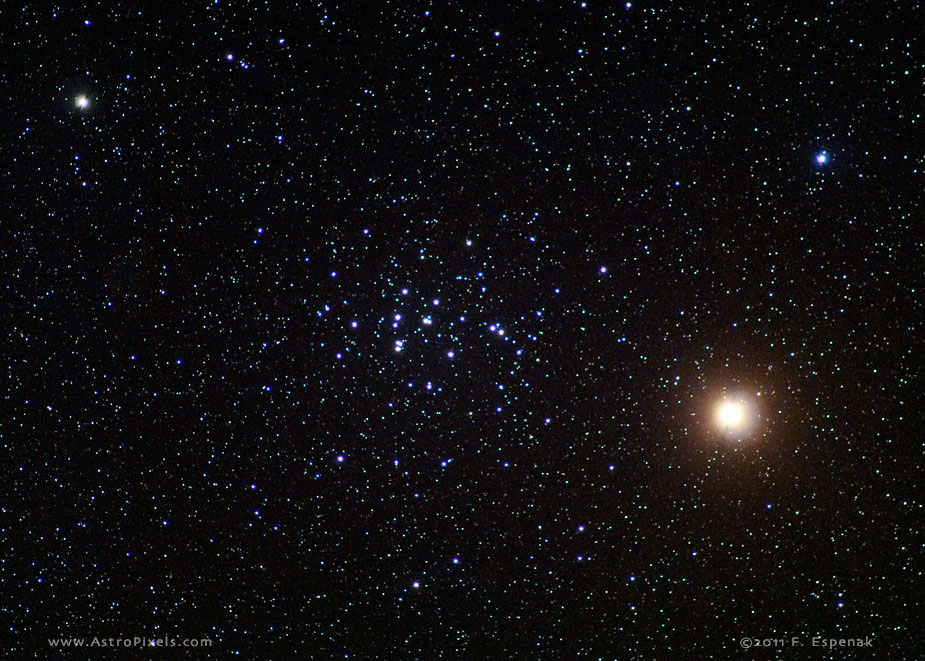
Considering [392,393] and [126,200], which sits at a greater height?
[126,200]

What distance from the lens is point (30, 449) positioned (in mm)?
385

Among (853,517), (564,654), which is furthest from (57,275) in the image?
(853,517)

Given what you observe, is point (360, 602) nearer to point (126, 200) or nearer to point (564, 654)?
point (564, 654)

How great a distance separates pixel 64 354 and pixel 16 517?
0.12m

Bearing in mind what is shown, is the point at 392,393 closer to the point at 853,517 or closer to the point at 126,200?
the point at 126,200

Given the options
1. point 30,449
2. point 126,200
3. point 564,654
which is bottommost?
point 564,654

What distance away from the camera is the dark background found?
35 centimetres

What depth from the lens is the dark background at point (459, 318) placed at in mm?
354

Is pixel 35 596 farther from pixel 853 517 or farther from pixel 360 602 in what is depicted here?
pixel 853 517

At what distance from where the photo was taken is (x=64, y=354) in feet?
1.24

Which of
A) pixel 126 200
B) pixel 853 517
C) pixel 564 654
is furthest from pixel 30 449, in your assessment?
pixel 853 517

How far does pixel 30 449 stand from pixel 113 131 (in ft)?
0.75

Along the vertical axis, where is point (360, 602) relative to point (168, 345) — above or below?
below

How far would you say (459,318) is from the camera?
0.36 m
